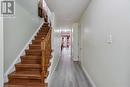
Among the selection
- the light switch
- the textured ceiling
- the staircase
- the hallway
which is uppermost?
the textured ceiling

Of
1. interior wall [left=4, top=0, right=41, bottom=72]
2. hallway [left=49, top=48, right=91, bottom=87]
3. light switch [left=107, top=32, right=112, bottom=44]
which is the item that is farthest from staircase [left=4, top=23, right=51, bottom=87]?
light switch [left=107, top=32, right=112, bottom=44]

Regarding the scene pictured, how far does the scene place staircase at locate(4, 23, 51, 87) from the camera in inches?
134

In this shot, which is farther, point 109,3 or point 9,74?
point 9,74

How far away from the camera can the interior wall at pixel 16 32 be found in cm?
339

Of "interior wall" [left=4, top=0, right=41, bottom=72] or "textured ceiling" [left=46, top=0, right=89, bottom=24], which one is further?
"textured ceiling" [left=46, top=0, right=89, bottom=24]

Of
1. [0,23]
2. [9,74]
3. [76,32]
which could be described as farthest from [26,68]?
[76,32]

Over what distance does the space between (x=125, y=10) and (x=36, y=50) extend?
10.6ft

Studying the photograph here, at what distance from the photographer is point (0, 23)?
2.47 m

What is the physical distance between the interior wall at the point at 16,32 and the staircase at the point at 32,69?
0.87ft

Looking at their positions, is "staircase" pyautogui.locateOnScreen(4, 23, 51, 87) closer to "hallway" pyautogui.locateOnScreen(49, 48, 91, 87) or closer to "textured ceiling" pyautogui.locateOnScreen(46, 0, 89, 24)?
"hallway" pyautogui.locateOnScreen(49, 48, 91, 87)

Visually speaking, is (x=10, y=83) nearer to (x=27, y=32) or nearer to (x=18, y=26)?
(x=18, y=26)

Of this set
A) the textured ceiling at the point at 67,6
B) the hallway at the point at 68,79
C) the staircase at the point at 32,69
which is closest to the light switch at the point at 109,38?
the staircase at the point at 32,69

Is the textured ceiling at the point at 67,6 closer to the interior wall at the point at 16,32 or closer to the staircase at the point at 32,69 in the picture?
the interior wall at the point at 16,32

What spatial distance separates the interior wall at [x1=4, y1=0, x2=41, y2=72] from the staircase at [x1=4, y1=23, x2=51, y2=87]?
26cm
